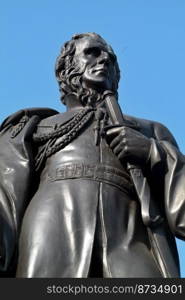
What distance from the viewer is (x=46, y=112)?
8.80 meters

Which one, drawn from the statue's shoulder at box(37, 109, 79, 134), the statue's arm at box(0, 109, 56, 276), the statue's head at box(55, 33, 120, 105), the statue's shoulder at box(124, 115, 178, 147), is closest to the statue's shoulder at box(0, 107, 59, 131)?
the statue's arm at box(0, 109, 56, 276)

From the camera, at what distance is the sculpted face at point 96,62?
861 centimetres

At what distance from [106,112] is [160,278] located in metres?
2.12

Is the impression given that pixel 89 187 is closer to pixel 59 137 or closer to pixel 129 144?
pixel 129 144

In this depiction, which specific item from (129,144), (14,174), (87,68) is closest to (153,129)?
(129,144)

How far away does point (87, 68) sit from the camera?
8.70m

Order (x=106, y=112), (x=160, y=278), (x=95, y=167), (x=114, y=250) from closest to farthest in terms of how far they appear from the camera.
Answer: (x=160, y=278) < (x=114, y=250) < (x=95, y=167) < (x=106, y=112)

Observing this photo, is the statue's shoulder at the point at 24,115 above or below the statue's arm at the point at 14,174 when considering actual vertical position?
above

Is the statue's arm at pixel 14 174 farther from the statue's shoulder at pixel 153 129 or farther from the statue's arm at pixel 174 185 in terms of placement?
the statue's arm at pixel 174 185

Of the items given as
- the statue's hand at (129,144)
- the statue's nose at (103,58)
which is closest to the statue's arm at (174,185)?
the statue's hand at (129,144)

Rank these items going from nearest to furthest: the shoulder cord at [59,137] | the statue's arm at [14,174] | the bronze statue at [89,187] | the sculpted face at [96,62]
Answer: the bronze statue at [89,187], the statue's arm at [14,174], the shoulder cord at [59,137], the sculpted face at [96,62]

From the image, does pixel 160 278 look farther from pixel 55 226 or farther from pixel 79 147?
pixel 79 147

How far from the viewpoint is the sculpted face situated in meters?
8.61

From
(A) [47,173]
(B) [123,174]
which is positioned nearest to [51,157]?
(A) [47,173]
